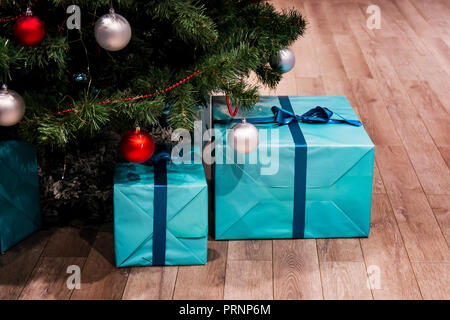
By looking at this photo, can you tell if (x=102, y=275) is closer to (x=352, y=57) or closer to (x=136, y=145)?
(x=136, y=145)

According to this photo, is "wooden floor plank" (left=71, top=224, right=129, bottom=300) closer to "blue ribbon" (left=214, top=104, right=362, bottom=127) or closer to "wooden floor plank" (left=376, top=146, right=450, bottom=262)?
"blue ribbon" (left=214, top=104, right=362, bottom=127)

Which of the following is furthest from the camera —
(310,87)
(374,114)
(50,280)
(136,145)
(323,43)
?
(323,43)

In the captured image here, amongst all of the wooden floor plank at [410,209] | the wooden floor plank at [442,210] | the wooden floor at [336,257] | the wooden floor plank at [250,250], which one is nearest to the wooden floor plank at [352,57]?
the wooden floor at [336,257]

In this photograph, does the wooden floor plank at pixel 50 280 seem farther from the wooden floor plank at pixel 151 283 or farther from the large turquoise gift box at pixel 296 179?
the large turquoise gift box at pixel 296 179

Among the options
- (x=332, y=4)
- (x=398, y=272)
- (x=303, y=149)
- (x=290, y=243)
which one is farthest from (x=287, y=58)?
(x=332, y=4)

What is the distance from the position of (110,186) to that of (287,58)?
67cm

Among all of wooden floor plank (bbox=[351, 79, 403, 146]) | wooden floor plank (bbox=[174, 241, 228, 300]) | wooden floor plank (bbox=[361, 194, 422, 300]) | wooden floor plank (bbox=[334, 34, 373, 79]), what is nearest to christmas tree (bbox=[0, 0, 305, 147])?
wooden floor plank (bbox=[174, 241, 228, 300])

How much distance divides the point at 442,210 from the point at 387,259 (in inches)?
14.7

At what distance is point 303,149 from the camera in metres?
1.96

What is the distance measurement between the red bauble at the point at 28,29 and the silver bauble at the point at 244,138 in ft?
1.87

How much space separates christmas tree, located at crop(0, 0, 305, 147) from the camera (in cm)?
171

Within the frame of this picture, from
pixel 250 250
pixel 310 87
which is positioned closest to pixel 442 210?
pixel 250 250

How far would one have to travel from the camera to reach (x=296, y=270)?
6.43 ft

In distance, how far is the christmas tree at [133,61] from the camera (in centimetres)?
171
